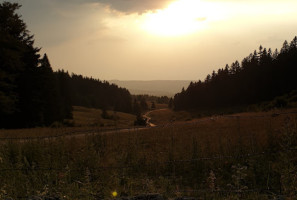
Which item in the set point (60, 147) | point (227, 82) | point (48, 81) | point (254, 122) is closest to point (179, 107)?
point (227, 82)

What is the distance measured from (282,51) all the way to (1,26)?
200 feet

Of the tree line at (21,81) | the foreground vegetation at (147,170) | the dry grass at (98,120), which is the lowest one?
the dry grass at (98,120)

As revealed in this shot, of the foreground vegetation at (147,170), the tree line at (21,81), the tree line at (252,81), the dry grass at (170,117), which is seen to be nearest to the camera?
the foreground vegetation at (147,170)

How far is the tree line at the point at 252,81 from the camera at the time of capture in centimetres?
6469

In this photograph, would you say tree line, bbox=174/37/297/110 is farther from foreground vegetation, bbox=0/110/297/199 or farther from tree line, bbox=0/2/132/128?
foreground vegetation, bbox=0/110/297/199

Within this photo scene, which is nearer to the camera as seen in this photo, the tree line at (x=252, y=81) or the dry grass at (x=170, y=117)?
the dry grass at (x=170, y=117)

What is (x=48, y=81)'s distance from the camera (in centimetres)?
3919

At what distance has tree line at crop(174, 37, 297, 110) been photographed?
64.7m

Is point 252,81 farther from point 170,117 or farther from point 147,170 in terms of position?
point 147,170

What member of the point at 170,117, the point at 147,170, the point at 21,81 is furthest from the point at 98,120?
the point at 147,170

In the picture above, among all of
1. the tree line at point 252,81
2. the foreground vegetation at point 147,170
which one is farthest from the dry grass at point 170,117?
the foreground vegetation at point 147,170

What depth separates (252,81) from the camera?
7081 cm

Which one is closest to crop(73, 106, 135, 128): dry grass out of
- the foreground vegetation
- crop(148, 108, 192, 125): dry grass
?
crop(148, 108, 192, 125): dry grass

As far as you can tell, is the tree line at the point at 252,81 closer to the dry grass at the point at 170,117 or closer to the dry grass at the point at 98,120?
the dry grass at the point at 170,117
